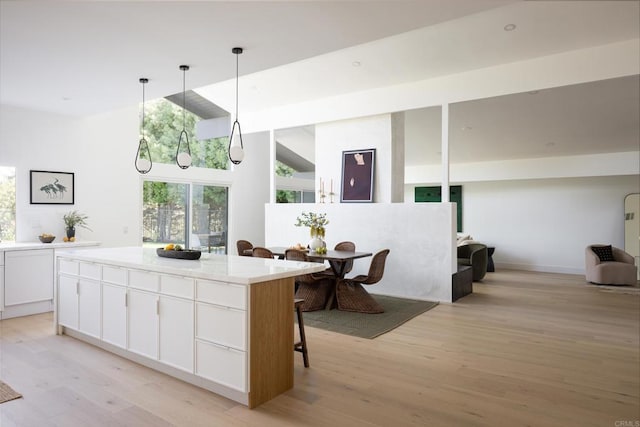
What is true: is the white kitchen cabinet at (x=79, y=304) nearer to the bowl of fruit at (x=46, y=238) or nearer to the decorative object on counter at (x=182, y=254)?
the decorative object on counter at (x=182, y=254)

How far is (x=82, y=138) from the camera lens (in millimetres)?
6457

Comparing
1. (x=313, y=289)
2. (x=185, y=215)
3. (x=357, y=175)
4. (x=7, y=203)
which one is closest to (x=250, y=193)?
(x=185, y=215)

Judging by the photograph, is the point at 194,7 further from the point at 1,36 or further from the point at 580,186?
the point at 580,186

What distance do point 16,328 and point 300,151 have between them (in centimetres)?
691

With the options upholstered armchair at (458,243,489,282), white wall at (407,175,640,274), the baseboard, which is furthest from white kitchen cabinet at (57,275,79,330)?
white wall at (407,175,640,274)

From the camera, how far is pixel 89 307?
13.4 ft

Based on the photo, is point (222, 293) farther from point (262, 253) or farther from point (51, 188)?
point (51, 188)

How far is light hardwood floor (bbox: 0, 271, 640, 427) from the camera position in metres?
2.69

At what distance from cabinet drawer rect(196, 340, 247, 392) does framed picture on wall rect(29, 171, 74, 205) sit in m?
4.37

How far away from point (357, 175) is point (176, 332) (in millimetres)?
4524

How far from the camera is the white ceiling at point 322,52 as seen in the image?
3.12m

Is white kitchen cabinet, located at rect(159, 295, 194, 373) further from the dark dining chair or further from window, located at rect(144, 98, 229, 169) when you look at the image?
window, located at rect(144, 98, 229, 169)

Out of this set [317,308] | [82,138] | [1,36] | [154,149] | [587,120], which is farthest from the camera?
[154,149]

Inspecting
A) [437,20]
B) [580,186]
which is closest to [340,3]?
[437,20]
